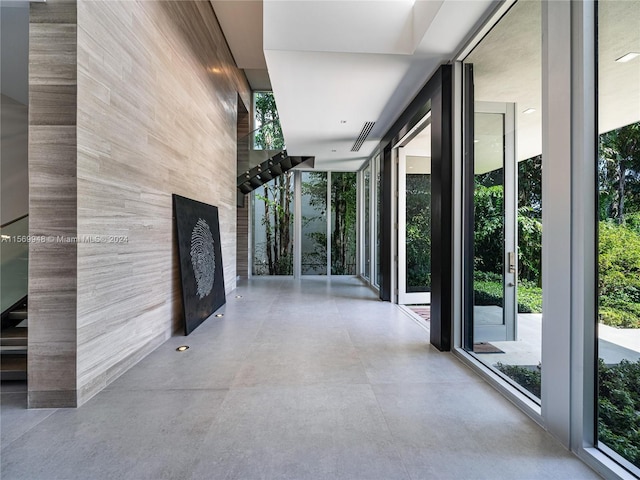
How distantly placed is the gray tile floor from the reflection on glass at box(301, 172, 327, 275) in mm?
6119

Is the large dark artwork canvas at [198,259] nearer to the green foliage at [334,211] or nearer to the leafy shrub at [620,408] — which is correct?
the leafy shrub at [620,408]

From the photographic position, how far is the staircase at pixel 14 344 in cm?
249

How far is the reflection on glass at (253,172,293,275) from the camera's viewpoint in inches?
364

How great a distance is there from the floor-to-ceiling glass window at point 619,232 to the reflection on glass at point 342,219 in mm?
7743

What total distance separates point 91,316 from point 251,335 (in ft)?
5.94

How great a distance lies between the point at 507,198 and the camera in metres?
2.58

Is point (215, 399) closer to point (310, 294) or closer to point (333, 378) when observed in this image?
point (333, 378)

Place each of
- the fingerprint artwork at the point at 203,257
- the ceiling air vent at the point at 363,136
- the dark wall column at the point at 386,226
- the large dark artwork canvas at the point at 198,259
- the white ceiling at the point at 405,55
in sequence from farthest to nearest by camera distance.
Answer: the dark wall column at the point at 386,226, the ceiling air vent at the point at 363,136, the fingerprint artwork at the point at 203,257, the large dark artwork canvas at the point at 198,259, the white ceiling at the point at 405,55

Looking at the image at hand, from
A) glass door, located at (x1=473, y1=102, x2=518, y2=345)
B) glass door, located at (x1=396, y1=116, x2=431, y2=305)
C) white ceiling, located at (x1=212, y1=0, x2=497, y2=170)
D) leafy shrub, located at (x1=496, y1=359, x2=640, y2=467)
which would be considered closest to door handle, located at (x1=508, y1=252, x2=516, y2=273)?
glass door, located at (x1=473, y1=102, x2=518, y2=345)

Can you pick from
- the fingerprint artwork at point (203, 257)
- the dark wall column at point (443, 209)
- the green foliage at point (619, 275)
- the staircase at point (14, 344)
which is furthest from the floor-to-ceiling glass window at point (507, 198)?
the staircase at point (14, 344)

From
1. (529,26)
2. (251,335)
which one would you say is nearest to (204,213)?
(251,335)

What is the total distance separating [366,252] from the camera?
8641 mm

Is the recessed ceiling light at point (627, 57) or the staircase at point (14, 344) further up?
the recessed ceiling light at point (627, 57)

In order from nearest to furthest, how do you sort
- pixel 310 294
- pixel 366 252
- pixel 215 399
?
1. pixel 215 399
2. pixel 310 294
3. pixel 366 252
